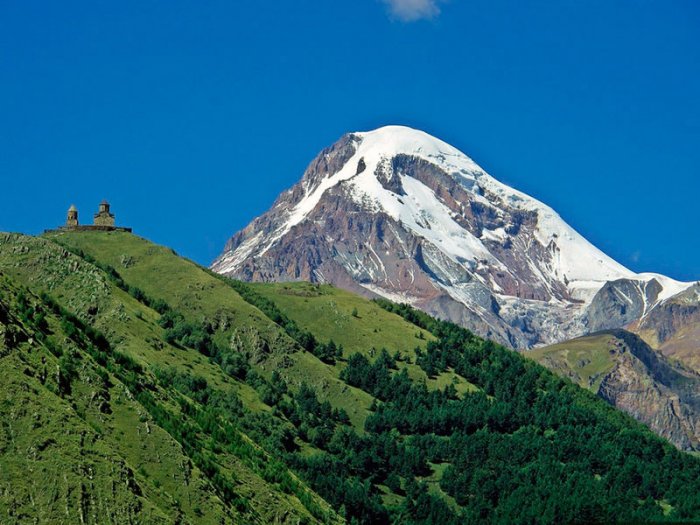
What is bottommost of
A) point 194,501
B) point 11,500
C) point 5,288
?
point 11,500

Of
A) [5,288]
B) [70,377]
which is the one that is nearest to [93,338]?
[5,288]

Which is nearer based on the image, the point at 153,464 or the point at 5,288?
the point at 153,464

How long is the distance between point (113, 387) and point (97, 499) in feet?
117

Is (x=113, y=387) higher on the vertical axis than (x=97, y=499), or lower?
higher

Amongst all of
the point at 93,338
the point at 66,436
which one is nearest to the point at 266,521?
the point at 93,338

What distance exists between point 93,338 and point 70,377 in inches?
1345

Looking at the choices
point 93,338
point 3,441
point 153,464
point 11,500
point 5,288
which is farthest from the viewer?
point 93,338

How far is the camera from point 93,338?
17675 cm

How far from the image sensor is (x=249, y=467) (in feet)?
607

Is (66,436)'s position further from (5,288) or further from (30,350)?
(5,288)

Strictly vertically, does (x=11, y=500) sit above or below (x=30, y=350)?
below

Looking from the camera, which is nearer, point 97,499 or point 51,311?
point 97,499

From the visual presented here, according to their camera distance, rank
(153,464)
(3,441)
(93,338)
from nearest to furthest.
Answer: (3,441)
(153,464)
(93,338)

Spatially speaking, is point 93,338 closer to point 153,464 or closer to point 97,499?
point 153,464
